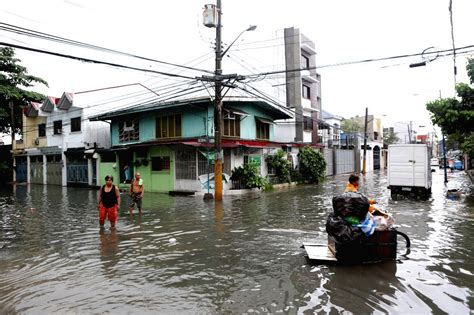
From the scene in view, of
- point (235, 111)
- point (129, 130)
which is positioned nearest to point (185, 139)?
point (235, 111)

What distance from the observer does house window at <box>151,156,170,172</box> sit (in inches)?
843

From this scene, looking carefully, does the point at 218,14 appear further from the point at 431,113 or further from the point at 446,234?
the point at 446,234

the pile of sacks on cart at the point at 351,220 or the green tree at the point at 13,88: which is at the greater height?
the green tree at the point at 13,88

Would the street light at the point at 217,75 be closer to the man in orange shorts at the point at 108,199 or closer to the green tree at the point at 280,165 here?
the man in orange shorts at the point at 108,199

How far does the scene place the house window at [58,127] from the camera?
28816 mm

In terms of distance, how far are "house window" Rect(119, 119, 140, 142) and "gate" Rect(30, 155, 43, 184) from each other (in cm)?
1179

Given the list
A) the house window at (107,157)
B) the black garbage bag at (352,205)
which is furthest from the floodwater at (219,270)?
the house window at (107,157)

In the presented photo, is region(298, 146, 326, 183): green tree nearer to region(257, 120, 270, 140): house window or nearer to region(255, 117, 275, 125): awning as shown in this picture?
region(257, 120, 270, 140): house window

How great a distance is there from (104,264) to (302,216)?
7.17 m

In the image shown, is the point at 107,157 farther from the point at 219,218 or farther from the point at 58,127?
the point at 219,218

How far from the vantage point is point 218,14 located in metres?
16.0

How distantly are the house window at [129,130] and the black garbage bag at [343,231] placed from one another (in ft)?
65.0

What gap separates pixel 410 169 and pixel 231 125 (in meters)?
10.2

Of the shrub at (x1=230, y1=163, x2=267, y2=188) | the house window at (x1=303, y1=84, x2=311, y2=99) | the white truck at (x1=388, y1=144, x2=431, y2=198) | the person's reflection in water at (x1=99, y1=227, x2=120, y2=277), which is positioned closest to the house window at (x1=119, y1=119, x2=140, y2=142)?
the shrub at (x1=230, y1=163, x2=267, y2=188)
